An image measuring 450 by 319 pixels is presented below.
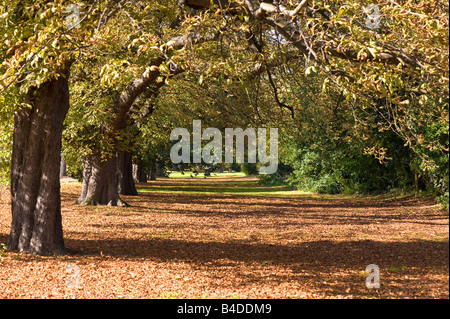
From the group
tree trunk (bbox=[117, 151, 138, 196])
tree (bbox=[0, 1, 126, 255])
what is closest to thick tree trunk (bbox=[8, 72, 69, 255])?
tree (bbox=[0, 1, 126, 255])

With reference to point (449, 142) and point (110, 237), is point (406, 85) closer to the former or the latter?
point (449, 142)

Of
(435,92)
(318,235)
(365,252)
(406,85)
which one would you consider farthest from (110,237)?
(435,92)

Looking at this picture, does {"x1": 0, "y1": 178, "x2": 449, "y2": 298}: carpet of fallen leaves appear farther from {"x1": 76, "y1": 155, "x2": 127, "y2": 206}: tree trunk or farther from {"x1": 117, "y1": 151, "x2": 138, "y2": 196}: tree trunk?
{"x1": 117, "y1": 151, "x2": 138, "y2": 196}: tree trunk

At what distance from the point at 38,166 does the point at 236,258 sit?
3666 millimetres

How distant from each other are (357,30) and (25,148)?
220 inches

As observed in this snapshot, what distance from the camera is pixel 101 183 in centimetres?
1934

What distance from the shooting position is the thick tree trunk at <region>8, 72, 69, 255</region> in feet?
27.9

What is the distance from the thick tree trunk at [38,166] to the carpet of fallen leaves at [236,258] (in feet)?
1.32
